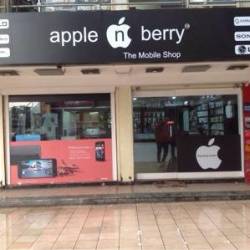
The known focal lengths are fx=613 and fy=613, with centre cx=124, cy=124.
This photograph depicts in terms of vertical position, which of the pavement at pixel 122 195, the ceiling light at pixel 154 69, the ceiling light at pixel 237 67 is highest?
the ceiling light at pixel 237 67

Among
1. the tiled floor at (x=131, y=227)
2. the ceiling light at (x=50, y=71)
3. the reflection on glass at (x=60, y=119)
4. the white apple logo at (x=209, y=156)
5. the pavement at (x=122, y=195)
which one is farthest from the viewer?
the white apple logo at (x=209, y=156)

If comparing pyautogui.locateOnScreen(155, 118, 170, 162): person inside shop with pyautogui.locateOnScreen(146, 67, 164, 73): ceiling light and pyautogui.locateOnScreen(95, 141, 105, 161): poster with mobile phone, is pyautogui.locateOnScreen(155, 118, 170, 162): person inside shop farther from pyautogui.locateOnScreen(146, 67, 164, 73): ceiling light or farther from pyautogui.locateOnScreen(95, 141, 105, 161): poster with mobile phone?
pyautogui.locateOnScreen(146, 67, 164, 73): ceiling light

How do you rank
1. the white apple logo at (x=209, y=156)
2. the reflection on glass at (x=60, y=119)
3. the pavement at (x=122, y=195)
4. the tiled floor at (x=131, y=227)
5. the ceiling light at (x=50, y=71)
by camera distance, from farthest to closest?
the white apple logo at (x=209, y=156)
the reflection on glass at (x=60, y=119)
the ceiling light at (x=50, y=71)
the pavement at (x=122, y=195)
the tiled floor at (x=131, y=227)

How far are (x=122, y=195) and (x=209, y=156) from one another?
2944mm

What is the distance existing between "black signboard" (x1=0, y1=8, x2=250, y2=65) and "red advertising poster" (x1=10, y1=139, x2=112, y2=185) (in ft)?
10.7

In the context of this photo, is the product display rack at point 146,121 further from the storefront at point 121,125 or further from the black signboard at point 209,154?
the black signboard at point 209,154

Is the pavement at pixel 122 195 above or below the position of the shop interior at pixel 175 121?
below

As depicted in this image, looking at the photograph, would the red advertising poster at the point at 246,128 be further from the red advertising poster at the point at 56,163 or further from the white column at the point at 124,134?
the red advertising poster at the point at 56,163

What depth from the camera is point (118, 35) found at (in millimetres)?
Result: 11594

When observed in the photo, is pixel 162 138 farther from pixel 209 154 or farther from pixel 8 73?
pixel 8 73

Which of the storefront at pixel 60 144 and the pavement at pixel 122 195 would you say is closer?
the pavement at pixel 122 195

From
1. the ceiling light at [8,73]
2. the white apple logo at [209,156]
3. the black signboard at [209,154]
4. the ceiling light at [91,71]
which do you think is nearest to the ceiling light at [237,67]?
the black signboard at [209,154]

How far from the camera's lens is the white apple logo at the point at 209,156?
A: 14492 millimetres

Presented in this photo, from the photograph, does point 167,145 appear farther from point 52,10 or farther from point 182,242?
point 182,242
